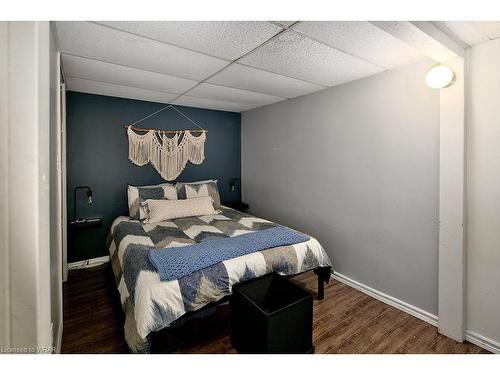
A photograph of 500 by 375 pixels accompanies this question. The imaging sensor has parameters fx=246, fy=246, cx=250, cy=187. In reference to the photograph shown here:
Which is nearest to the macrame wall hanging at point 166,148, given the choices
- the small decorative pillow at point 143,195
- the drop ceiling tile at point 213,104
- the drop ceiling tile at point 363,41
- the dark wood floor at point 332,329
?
the drop ceiling tile at point 213,104

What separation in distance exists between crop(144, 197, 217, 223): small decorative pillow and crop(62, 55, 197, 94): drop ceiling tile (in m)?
1.34

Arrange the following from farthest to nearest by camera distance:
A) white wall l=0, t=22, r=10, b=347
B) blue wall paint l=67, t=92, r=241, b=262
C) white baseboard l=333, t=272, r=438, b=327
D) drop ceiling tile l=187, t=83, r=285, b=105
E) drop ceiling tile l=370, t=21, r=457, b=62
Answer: blue wall paint l=67, t=92, r=241, b=262
drop ceiling tile l=187, t=83, r=285, b=105
white baseboard l=333, t=272, r=438, b=327
drop ceiling tile l=370, t=21, r=457, b=62
white wall l=0, t=22, r=10, b=347

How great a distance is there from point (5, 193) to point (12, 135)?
0.66 ft

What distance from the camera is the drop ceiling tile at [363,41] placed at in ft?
5.06

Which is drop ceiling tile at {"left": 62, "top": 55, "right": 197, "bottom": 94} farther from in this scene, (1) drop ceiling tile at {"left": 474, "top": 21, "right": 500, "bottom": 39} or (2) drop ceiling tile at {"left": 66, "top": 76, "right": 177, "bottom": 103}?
(1) drop ceiling tile at {"left": 474, "top": 21, "right": 500, "bottom": 39}

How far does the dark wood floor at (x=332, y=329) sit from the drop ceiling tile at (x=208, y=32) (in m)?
2.13

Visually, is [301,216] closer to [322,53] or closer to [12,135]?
[322,53]

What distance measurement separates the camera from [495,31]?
156cm

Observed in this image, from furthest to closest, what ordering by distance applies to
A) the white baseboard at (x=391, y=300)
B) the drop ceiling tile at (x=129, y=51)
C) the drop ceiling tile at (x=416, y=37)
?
the white baseboard at (x=391, y=300), the drop ceiling tile at (x=129, y=51), the drop ceiling tile at (x=416, y=37)

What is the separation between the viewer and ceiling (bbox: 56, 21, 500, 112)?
1560mm

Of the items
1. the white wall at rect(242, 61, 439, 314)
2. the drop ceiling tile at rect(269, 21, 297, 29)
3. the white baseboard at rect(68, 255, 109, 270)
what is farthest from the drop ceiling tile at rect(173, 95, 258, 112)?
the white baseboard at rect(68, 255, 109, 270)

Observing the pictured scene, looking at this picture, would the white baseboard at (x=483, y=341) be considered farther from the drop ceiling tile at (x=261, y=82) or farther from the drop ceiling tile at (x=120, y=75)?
the drop ceiling tile at (x=120, y=75)

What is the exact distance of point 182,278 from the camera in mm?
1628
